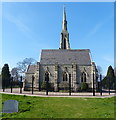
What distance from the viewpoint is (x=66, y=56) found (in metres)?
38.4

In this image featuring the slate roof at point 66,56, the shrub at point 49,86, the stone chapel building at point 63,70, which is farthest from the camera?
the slate roof at point 66,56

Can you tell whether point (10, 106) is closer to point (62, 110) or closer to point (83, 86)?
point (62, 110)

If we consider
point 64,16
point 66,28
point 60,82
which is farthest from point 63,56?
point 64,16

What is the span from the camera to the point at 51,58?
37.7 meters

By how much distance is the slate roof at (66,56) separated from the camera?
3676 cm

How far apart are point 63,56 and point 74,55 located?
9.02 ft

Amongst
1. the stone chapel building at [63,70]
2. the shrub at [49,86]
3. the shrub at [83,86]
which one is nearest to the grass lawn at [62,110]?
the shrub at [83,86]

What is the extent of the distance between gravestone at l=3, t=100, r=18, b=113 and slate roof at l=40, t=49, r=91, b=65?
26.9m

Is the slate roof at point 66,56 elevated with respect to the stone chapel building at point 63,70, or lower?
elevated

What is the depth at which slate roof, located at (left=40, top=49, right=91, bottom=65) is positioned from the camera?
121ft

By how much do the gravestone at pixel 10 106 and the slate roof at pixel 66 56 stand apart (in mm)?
26915

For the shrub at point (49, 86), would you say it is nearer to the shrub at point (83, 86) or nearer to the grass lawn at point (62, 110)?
the shrub at point (83, 86)

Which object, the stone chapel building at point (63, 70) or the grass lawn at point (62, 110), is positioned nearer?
the grass lawn at point (62, 110)

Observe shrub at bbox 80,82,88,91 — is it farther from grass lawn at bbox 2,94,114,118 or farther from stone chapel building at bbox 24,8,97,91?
grass lawn at bbox 2,94,114,118
